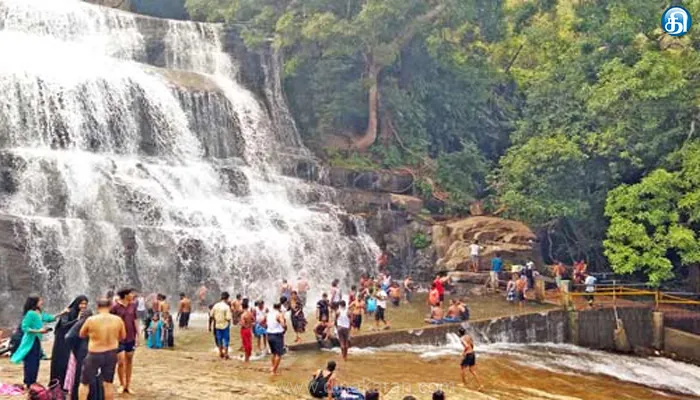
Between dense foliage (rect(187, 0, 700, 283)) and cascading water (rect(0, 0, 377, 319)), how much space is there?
3603mm

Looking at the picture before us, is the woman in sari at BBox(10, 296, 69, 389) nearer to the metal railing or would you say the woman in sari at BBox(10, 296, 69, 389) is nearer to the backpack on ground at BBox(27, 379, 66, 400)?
the backpack on ground at BBox(27, 379, 66, 400)

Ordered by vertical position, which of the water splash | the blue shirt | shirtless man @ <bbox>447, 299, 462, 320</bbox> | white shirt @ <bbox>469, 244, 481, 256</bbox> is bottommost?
the water splash

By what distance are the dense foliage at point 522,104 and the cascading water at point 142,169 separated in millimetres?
3603

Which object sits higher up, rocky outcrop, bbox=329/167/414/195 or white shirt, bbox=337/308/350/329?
rocky outcrop, bbox=329/167/414/195

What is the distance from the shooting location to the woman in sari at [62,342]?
788 centimetres

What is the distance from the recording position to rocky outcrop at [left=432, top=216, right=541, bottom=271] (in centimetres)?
2609

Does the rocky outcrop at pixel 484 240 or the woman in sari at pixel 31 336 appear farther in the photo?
the rocky outcrop at pixel 484 240

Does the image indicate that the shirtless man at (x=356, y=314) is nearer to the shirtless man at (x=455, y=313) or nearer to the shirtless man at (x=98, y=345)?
the shirtless man at (x=455, y=313)

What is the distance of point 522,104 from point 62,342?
114 feet

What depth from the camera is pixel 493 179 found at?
3259 centimetres

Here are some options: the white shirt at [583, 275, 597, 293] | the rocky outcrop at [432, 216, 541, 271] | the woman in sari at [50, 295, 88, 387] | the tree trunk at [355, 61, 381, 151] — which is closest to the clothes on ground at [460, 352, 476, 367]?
the woman in sari at [50, 295, 88, 387]

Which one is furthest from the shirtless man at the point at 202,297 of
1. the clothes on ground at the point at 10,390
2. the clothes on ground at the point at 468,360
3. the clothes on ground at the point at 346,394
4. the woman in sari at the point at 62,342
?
the woman in sari at the point at 62,342

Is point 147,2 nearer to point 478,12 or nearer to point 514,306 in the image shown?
point 478,12

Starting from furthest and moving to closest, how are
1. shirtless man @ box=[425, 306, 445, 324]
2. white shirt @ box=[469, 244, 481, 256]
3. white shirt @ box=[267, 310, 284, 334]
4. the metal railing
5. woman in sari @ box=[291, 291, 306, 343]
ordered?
1. white shirt @ box=[469, 244, 481, 256]
2. the metal railing
3. shirtless man @ box=[425, 306, 445, 324]
4. woman in sari @ box=[291, 291, 306, 343]
5. white shirt @ box=[267, 310, 284, 334]
